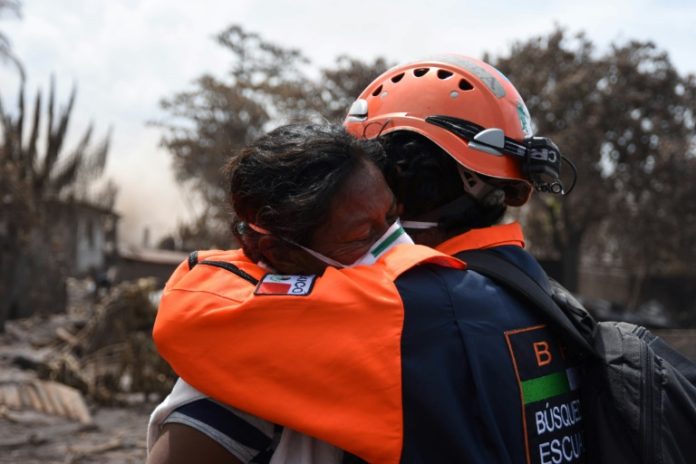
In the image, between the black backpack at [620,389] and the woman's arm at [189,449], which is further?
the black backpack at [620,389]

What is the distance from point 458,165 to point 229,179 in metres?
0.57

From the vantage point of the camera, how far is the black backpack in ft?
5.06

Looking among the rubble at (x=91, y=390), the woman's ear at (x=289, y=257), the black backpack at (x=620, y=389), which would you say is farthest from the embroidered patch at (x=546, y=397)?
the rubble at (x=91, y=390)

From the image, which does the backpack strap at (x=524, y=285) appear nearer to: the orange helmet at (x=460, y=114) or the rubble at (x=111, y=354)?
the orange helmet at (x=460, y=114)

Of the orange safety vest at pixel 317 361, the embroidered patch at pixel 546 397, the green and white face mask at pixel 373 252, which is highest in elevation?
the green and white face mask at pixel 373 252

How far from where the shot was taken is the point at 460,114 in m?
1.90

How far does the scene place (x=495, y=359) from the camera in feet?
4.77

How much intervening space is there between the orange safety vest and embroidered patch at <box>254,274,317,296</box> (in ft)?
0.04

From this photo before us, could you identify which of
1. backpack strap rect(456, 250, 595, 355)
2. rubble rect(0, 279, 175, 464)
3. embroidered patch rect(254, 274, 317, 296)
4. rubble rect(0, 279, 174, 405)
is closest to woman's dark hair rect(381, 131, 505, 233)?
backpack strap rect(456, 250, 595, 355)

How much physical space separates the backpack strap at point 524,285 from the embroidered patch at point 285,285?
0.36 metres

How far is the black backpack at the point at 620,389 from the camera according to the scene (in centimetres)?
154

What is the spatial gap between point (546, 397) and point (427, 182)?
0.55 meters

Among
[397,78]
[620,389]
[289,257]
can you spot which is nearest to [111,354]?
[397,78]

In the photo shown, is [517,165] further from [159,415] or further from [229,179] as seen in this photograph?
[159,415]
